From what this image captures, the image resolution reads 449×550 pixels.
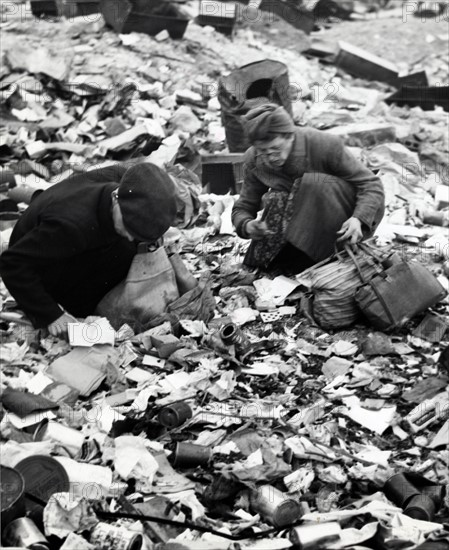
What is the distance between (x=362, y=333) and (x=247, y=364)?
79cm

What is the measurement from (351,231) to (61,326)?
187cm

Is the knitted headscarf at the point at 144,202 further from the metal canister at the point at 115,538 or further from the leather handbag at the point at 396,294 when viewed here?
the metal canister at the point at 115,538

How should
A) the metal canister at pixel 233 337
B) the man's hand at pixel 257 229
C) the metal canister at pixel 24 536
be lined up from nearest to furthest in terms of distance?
the metal canister at pixel 24 536
the metal canister at pixel 233 337
the man's hand at pixel 257 229

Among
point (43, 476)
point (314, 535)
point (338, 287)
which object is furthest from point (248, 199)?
point (314, 535)

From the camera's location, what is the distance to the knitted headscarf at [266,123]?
5.20 meters

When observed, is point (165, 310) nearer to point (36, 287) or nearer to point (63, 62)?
point (36, 287)

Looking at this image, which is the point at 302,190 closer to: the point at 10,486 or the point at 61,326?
the point at 61,326

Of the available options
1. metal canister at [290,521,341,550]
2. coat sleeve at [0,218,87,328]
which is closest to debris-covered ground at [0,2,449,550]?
metal canister at [290,521,341,550]

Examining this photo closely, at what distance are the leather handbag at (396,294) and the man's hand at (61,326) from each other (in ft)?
5.75

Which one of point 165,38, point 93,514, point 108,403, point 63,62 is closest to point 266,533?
point 93,514

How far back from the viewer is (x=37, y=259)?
4.86 m

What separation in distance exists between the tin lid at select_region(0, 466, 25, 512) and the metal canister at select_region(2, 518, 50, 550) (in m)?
0.10

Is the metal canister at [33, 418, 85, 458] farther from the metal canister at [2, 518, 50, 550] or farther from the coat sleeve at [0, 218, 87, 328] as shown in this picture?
the coat sleeve at [0, 218, 87, 328]

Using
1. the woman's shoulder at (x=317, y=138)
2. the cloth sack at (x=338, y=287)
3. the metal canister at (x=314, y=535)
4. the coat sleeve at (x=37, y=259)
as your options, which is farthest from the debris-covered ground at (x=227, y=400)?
the woman's shoulder at (x=317, y=138)
